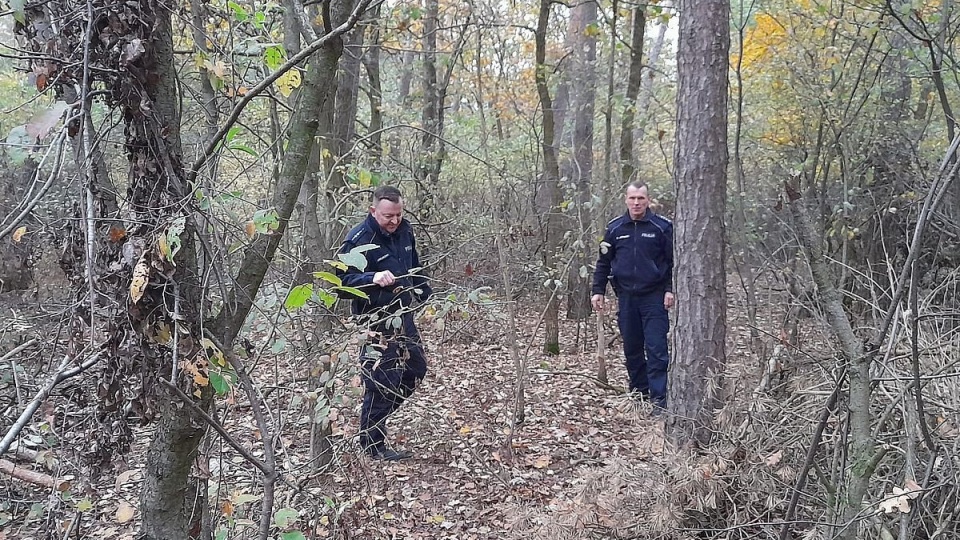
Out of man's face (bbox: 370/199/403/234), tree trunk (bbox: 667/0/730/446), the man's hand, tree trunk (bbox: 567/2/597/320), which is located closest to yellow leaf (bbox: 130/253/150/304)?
the man's hand

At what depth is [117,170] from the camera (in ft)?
6.94

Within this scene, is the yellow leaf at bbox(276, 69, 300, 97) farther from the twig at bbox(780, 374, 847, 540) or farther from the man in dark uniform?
the twig at bbox(780, 374, 847, 540)

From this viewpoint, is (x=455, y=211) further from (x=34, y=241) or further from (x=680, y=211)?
(x=34, y=241)

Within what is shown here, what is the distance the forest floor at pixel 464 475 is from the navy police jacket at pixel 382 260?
68 centimetres

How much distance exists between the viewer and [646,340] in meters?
5.13

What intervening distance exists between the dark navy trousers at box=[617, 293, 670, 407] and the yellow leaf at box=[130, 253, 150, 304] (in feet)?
13.4

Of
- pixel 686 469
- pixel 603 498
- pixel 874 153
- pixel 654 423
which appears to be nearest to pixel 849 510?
pixel 686 469

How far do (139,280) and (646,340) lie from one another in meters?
4.28

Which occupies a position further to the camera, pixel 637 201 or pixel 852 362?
pixel 637 201

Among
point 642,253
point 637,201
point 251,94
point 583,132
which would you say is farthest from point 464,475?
point 583,132

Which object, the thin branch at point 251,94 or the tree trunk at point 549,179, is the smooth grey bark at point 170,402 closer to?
the thin branch at point 251,94

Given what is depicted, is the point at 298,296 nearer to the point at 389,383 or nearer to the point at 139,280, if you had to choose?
the point at 139,280

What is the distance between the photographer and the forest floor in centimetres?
274

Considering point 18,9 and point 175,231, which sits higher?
point 18,9
